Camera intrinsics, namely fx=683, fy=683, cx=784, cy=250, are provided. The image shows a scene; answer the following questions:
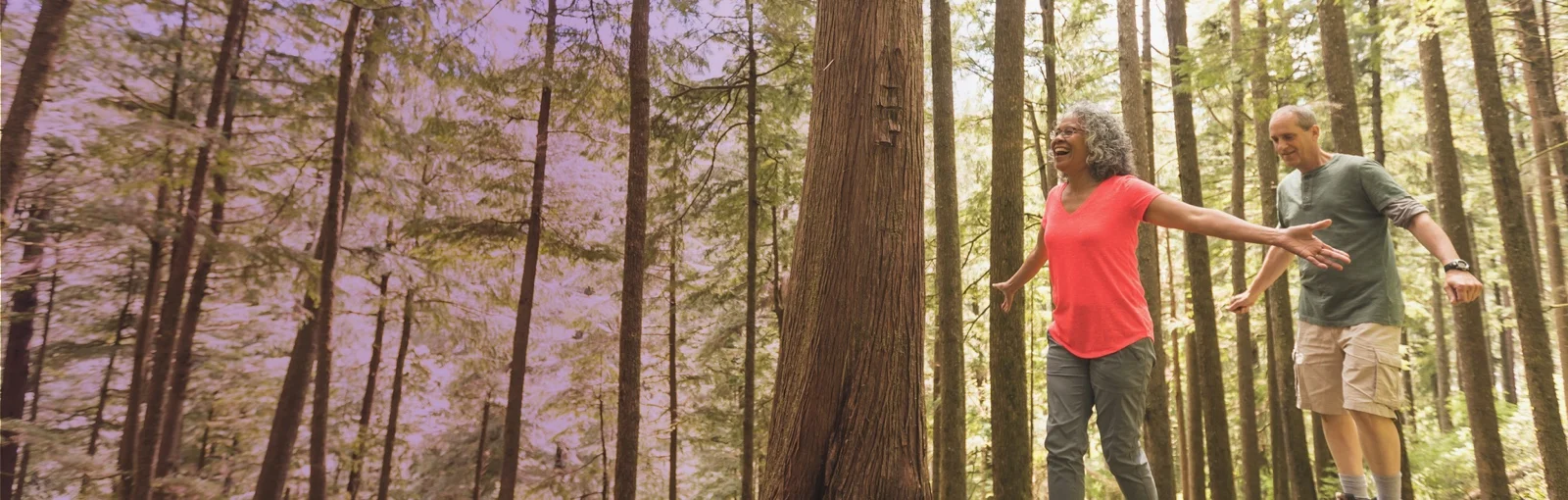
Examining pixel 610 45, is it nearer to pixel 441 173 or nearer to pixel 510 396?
pixel 441 173

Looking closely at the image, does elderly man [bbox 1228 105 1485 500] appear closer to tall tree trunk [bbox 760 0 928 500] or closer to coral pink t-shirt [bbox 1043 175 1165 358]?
coral pink t-shirt [bbox 1043 175 1165 358]

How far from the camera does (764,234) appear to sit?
8.20 m

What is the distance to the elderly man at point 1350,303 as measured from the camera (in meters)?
2.43

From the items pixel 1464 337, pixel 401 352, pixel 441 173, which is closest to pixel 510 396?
pixel 401 352

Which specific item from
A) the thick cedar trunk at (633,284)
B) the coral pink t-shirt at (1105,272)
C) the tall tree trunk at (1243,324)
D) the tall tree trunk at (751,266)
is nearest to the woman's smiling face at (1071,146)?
the coral pink t-shirt at (1105,272)

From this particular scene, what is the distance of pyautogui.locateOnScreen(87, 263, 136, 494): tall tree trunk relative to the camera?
3.51 metres

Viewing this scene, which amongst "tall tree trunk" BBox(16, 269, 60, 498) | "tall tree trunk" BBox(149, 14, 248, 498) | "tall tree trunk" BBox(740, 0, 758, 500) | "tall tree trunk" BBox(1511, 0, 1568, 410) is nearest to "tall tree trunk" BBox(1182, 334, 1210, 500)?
"tall tree trunk" BBox(1511, 0, 1568, 410)

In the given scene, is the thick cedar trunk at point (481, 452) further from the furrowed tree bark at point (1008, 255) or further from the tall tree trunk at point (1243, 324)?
the tall tree trunk at point (1243, 324)

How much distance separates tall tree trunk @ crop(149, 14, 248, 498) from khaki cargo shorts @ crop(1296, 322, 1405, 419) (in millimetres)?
5354

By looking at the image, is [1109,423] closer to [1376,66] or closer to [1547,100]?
[1376,66]

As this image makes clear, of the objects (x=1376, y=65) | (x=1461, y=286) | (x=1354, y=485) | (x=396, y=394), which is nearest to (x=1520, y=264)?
(x=1376, y=65)

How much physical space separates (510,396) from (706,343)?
2580 mm

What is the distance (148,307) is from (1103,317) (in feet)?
15.3

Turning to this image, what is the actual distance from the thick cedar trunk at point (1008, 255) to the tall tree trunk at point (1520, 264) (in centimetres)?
315
